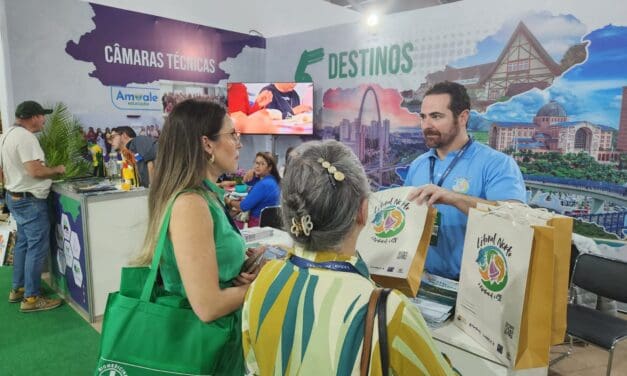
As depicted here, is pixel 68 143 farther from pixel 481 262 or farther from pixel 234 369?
pixel 481 262

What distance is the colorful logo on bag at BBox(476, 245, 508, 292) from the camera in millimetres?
1166

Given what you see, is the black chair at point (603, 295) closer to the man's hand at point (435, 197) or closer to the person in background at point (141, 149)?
the man's hand at point (435, 197)

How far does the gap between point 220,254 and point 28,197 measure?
2992mm

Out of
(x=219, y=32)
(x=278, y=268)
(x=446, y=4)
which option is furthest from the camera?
(x=219, y=32)

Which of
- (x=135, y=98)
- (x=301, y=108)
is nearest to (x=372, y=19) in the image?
(x=301, y=108)

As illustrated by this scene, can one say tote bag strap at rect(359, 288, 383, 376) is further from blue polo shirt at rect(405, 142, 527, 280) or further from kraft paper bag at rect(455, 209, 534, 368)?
blue polo shirt at rect(405, 142, 527, 280)

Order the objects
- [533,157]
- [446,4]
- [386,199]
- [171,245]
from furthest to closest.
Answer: [446,4] < [533,157] < [386,199] < [171,245]

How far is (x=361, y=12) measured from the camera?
480 centimetres

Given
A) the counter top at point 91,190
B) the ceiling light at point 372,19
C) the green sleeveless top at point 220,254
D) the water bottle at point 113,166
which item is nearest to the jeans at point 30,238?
the counter top at point 91,190

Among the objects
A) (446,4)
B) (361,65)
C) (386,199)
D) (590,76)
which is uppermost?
(446,4)

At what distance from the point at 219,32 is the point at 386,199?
493 cm

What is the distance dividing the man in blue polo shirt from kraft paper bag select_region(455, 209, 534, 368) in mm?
332

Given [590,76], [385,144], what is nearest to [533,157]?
A: [590,76]

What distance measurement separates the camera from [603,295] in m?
2.61
